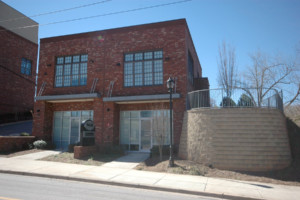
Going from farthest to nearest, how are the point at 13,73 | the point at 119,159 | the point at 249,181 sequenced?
1. the point at 13,73
2. the point at 119,159
3. the point at 249,181

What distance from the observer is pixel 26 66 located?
2669cm

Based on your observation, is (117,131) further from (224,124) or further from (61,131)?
(224,124)

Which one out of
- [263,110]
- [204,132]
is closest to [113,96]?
[204,132]

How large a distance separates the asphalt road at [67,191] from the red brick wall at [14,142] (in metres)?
7.55

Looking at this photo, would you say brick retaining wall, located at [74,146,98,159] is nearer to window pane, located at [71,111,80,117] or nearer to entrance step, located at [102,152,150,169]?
entrance step, located at [102,152,150,169]

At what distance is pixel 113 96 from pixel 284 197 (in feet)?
37.0

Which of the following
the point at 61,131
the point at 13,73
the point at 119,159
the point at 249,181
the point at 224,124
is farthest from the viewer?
the point at 13,73

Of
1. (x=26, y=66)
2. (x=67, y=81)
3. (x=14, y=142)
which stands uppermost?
(x=26, y=66)

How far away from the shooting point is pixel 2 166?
1041 cm

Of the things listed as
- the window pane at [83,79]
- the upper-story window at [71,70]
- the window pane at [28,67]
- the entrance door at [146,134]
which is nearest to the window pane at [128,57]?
the upper-story window at [71,70]

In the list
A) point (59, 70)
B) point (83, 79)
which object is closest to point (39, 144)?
point (83, 79)

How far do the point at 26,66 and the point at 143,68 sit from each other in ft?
59.5

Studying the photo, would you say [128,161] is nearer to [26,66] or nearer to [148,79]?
[148,79]

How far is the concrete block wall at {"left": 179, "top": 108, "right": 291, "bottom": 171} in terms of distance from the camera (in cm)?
1036
